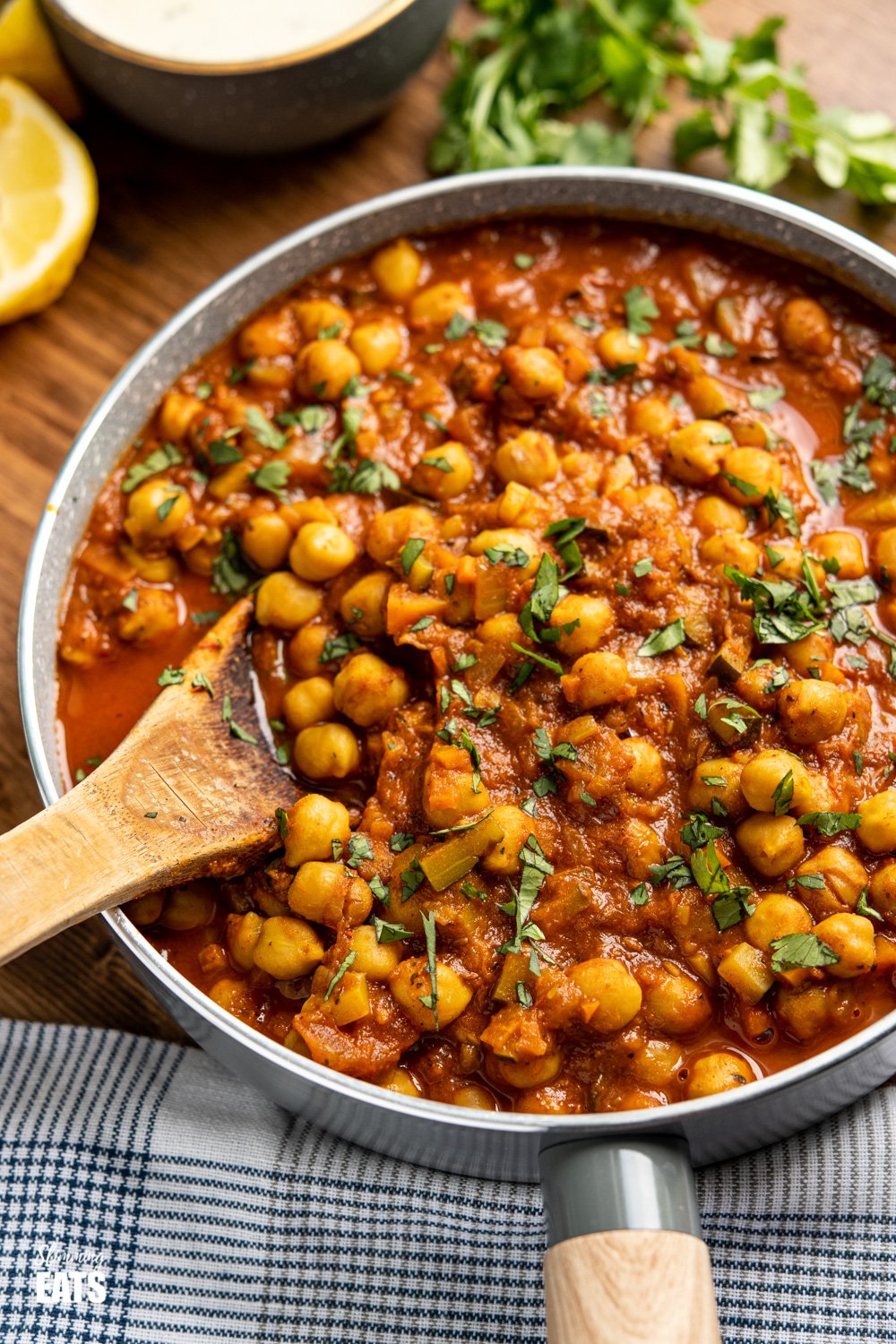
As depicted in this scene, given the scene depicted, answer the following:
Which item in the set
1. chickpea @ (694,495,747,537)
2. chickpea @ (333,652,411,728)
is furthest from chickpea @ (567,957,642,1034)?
chickpea @ (694,495,747,537)

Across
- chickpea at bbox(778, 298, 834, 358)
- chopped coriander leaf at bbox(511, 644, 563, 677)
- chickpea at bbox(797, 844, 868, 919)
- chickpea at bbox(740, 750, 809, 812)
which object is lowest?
chickpea at bbox(797, 844, 868, 919)

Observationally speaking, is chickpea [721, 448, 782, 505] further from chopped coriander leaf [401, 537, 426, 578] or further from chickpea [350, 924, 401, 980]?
chickpea [350, 924, 401, 980]

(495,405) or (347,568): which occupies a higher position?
A: (495,405)

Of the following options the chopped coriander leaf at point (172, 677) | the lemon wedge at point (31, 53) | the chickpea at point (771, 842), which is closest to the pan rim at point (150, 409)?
the chopped coriander leaf at point (172, 677)

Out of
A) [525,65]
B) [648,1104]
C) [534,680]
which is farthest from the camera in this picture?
[525,65]

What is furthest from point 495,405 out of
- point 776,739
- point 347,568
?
point 776,739

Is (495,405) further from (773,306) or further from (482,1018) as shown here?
(482,1018)
